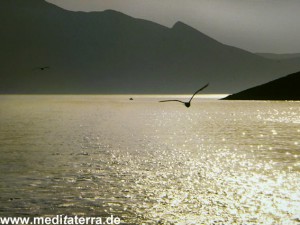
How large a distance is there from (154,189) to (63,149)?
28.3 metres

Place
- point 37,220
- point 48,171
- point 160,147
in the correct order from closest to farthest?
point 37,220 < point 48,171 < point 160,147

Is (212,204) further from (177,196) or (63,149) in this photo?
(63,149)

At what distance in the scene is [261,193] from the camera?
114ft

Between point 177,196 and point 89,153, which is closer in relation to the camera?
point 177,196

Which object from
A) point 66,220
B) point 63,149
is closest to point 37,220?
point 66,220

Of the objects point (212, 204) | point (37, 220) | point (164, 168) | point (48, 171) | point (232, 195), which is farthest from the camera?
point (164, 168)

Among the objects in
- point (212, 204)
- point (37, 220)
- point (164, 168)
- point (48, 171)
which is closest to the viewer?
point (37, 220)

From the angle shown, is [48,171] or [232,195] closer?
[232,195]

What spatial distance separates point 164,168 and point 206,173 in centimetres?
440

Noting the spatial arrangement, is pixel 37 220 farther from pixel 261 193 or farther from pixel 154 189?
pixel 261 193

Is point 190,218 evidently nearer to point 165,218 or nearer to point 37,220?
point 165,218

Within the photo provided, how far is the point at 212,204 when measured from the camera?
31.6 meters

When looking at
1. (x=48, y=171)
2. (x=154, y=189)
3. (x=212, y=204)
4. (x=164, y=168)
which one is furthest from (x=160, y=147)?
(x=212, y=204)

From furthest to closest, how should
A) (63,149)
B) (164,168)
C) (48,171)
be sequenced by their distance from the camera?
(63,149) → (164,168) → (48,171)
